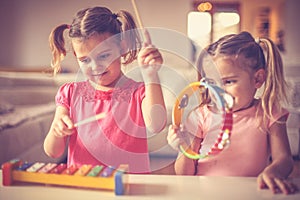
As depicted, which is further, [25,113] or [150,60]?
[25,113]

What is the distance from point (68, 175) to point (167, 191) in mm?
196

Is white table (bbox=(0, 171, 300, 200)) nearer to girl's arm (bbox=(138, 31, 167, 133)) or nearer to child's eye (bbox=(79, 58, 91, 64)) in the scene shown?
girl's arm (bbox=(138, 31, 167, 133))

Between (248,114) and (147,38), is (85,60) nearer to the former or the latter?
(147,38)

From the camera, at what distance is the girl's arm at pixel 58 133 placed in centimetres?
90

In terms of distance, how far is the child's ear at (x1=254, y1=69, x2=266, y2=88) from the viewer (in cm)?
86

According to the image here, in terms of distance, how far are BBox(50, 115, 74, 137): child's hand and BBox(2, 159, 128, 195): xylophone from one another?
0.25ft

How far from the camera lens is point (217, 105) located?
34.4 inches

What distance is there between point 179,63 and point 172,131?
0.15 metres

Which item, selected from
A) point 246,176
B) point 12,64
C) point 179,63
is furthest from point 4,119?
point 246,176

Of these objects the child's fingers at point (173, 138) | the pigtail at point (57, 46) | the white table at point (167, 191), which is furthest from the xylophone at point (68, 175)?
the pigtail at point (57, 46)

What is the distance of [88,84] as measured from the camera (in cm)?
92

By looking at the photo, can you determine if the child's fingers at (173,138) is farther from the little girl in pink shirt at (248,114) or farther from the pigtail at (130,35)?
the pigtail at (130,35)

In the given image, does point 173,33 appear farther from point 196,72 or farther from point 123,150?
point 123,150

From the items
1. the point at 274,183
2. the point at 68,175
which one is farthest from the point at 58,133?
the point at 274,183
